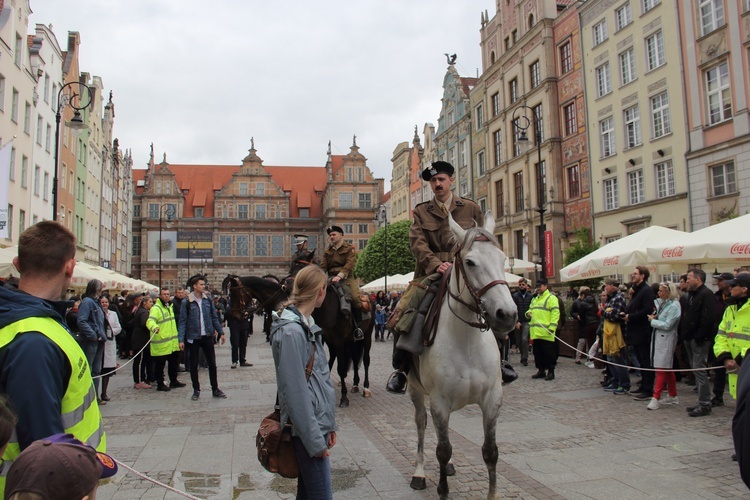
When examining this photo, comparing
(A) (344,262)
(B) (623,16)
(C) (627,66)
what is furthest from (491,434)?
(B) (623,16)

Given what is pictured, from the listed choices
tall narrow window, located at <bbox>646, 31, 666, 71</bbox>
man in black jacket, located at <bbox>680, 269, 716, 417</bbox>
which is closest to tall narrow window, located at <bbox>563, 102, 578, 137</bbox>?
tall narrow window, located at <bbox>646, 31, 666, 71</bbox>

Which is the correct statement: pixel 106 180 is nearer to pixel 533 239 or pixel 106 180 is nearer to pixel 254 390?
pixel 533 239

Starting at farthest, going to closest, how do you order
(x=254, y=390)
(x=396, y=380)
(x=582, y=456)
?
(x=254, y=390) → (x=582, y=456) → (x=396, y=380)

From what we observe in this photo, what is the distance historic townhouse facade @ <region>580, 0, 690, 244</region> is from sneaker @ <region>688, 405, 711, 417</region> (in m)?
18.8

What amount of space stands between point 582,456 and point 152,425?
5820 mm

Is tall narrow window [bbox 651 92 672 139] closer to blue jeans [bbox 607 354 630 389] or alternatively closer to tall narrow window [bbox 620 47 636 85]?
tall narrow window [bbox 620 47 636 85]

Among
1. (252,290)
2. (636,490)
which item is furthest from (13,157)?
(636,490)

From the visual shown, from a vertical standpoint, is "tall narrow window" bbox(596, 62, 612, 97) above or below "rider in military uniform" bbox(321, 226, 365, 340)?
above

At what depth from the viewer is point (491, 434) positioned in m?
4.74

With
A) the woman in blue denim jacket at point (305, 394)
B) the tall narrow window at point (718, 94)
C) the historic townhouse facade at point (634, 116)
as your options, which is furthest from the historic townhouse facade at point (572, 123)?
the woman in blue denim jacket at point (305, 394)

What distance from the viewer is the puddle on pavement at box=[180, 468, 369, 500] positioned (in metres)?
5.27

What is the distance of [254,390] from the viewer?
11453 millimetres

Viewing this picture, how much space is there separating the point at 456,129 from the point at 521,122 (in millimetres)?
12255

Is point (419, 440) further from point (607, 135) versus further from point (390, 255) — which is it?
point (390, 255)
